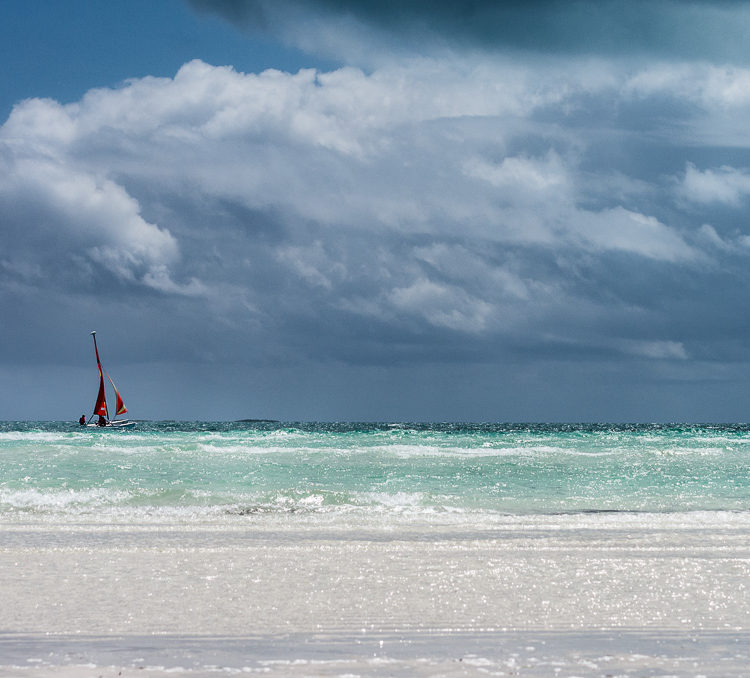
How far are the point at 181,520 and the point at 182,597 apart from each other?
642 cm

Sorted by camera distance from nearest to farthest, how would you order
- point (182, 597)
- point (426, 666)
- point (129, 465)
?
point (426, 666) → point (182, 597) → point (129, 465)

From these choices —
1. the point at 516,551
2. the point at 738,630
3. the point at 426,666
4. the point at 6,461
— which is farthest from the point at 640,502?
the point at 6,461

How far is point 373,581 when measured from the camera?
7566 millimetres

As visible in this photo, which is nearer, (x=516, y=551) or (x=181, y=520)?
(x=516, y=551)

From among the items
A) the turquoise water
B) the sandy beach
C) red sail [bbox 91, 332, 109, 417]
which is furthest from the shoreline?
red sail [bbox 91, 332, 109, 417]

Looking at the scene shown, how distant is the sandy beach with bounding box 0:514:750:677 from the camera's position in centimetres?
491

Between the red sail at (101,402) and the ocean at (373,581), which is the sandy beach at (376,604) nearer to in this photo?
the ocean at (373,581)

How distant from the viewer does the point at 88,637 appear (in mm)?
5492

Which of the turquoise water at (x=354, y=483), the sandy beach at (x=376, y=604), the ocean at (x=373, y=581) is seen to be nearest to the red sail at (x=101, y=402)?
the turquoise water at (x=354, y=483)

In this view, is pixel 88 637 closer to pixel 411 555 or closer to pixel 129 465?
pixel 411 555

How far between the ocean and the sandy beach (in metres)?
0.03

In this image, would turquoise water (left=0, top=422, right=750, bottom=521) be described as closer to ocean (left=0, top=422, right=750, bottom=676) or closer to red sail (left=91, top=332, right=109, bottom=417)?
ocean (left=0, top=422, right=750, bottom=676)

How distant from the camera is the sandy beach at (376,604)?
491 centimetres

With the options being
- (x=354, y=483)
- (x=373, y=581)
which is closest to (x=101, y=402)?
(x=354, y=483)
